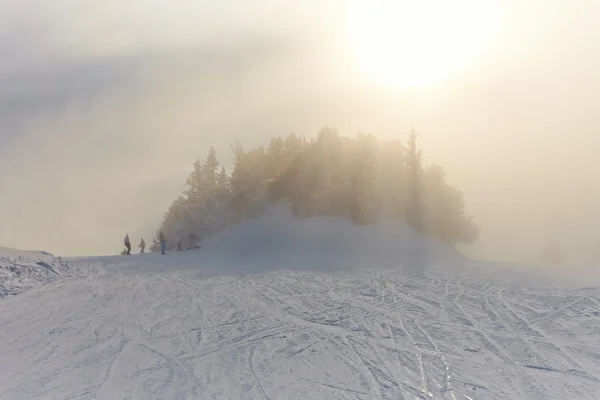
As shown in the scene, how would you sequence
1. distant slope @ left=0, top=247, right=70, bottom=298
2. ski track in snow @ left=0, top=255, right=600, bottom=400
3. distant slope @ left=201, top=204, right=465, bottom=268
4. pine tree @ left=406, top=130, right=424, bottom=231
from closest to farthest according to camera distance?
ski track in snow @ left=0, top=255, right=600, bottom=400 < distant slope @ left=0, top=247, right=70, bottom=298 < distant slope @ left=201, top=204, right=465, bottom=268 < pine tree @ left=406, top=130, right=424, bottom=231

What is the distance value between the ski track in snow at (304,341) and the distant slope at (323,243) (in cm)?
1017

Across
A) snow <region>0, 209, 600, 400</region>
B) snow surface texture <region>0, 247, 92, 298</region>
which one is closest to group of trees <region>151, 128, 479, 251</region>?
snow <region>0, 209, 600, 400</region>

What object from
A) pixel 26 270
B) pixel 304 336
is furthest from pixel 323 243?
pixel 304 336

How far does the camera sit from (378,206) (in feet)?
138

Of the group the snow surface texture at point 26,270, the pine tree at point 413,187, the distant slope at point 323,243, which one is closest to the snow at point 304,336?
the snow surface texture at point 26,270

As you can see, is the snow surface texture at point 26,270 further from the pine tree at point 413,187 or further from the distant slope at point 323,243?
the pine tree at point 413,187

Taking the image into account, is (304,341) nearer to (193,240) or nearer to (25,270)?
(25,270)

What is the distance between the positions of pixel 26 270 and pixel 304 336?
55.6ft

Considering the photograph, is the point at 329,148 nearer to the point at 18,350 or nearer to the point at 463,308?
the point at 463,308

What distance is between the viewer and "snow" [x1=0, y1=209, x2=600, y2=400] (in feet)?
36.8

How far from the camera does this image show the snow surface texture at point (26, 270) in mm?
23453

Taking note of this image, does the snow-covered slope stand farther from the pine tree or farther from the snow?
the pine tree

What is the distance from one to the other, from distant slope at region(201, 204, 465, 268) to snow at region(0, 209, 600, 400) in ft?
20.5

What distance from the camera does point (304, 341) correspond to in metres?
14.5
